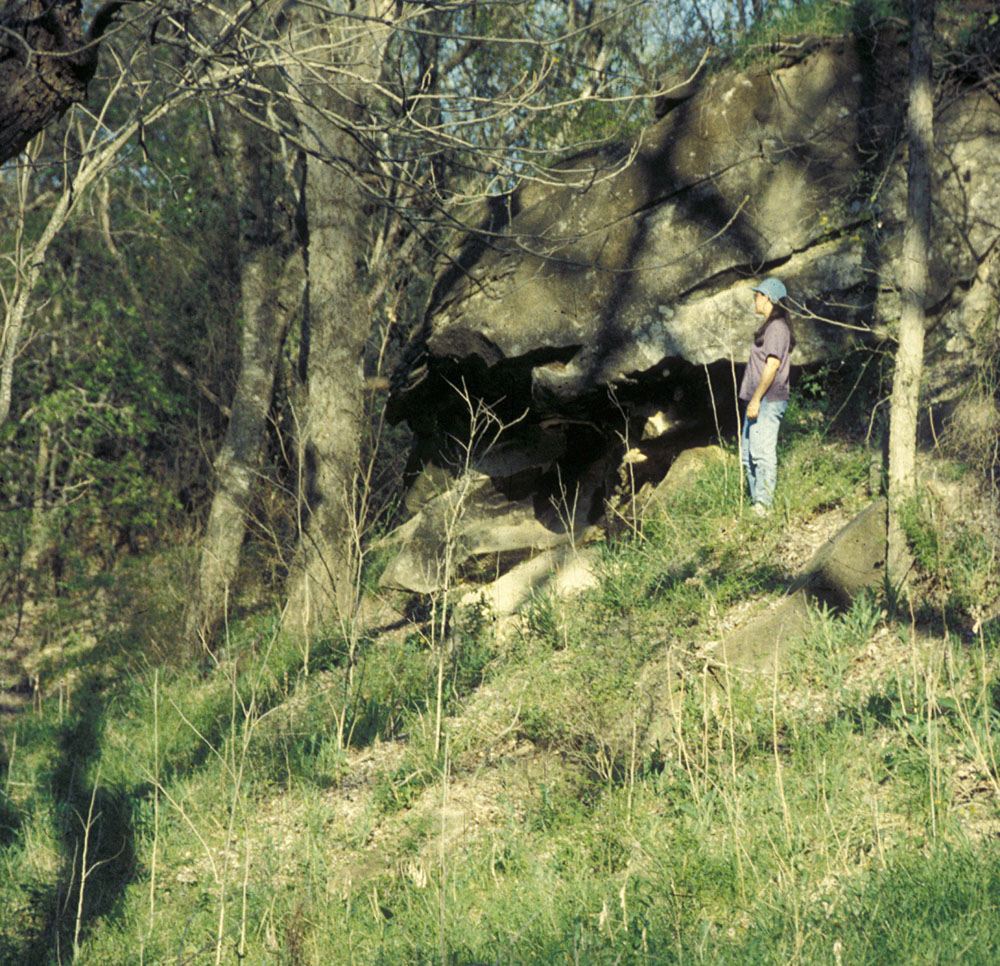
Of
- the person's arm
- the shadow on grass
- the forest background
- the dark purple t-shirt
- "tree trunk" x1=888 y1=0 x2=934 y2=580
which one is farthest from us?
the dark purple t-shirt

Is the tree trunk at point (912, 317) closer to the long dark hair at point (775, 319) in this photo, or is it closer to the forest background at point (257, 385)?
the forest background at point (257, 385)

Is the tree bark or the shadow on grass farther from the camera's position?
the shadow on grass

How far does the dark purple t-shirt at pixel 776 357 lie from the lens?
7125 mm

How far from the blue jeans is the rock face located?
0.63 m

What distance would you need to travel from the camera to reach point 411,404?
950cm

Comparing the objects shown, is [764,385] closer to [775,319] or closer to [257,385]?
[775,319]

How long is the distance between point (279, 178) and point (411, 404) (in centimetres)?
519

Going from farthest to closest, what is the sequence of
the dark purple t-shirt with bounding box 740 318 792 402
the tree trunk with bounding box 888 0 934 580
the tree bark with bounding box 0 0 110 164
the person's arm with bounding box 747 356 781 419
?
1. the dark purple t-shirt with bounding box 740 318 792 402
2. the person's arm with bounding box 747 356 781 419
3. the tree trunk with bounding box 888 0 934 580
4. the tree bark with bounding box 0 0 110 164

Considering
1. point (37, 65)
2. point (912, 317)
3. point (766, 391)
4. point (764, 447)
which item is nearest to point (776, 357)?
point (766, 391)

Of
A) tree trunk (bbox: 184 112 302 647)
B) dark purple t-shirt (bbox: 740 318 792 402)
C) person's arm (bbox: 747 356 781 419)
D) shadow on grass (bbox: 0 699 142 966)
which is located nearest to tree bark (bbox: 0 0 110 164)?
shadow on grass (bbox: 0 699 142 966)

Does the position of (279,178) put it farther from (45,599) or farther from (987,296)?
(987,296)

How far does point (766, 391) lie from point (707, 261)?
62.8 inches

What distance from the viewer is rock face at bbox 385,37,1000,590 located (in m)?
7.78

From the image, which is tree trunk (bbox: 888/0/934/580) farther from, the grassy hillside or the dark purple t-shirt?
the dark purple t-shirt
